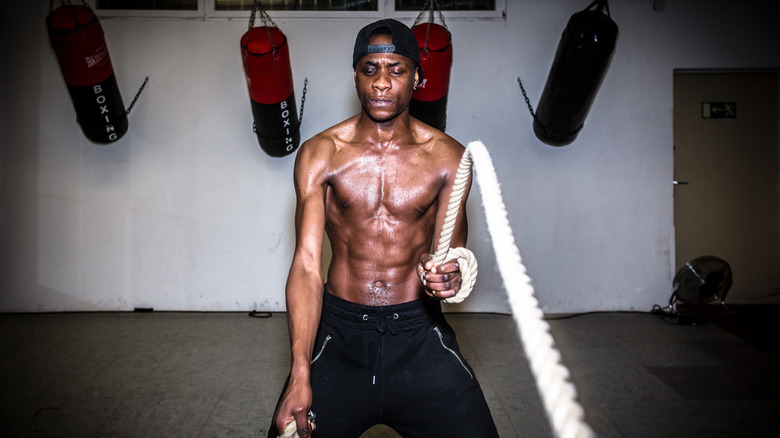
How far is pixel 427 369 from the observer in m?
1.52

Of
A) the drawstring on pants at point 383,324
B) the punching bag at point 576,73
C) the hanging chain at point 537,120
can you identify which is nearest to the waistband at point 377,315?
the drawstring on pants at point 383,324

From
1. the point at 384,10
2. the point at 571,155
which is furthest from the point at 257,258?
the point at 571,155

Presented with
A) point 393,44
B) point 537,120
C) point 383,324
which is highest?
point 537,120

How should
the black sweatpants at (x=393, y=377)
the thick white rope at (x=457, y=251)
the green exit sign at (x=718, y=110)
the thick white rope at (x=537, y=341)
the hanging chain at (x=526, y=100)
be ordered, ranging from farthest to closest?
1. the green exit sign at (x=718, y=110)
2. the hanging chain at (x=526, y=100)
3. the black sweatpants at (x=393, y=377)
4. the thick white rope at (x=457, y=251)
5. the thick white rope at (x=537, y=341)

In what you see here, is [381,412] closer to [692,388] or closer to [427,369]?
[427,369]

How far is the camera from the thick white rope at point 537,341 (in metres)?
0.61

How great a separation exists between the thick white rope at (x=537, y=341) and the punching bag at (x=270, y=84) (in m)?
2.58

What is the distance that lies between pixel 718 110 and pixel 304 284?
404 cm

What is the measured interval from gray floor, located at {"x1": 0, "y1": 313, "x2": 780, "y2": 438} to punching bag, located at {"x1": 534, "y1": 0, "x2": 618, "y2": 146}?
1.42 meters

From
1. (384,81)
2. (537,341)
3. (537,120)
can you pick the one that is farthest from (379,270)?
(537,120)

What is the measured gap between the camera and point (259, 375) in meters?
2.83

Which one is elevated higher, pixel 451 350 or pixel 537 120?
pixel 537 120

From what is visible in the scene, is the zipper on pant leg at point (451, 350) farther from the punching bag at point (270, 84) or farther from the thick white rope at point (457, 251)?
the punching bag at point (270, 84)

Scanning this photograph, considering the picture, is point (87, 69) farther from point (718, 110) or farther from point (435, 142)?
point (718, 110)
